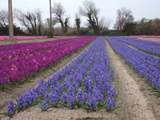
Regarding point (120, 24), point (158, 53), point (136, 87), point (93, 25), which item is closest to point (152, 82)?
point (136, 87)

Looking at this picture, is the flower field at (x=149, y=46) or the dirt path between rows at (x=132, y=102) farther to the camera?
the flower field at (x=149, y=46)

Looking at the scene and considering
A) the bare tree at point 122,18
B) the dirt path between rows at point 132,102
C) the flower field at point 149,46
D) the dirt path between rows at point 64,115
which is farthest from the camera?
the bare tree at point 122,18

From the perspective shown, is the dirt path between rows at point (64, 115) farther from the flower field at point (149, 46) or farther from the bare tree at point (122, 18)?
the bare tree at point (122, 18)

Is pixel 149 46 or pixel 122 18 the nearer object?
pixel 149 46

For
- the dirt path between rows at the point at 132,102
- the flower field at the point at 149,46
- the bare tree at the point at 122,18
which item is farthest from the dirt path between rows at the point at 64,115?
the bare tree at the point at 122,18

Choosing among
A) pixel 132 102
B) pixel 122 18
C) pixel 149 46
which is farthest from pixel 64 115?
pixel 122 18

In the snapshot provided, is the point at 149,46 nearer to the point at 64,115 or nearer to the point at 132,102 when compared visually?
the point at 132,102

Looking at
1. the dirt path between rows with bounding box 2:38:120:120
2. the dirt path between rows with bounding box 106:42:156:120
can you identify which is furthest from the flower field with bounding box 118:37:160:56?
the dirt path between rows with bounding box 2:38:120:120

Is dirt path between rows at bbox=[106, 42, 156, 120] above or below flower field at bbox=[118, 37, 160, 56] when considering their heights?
above

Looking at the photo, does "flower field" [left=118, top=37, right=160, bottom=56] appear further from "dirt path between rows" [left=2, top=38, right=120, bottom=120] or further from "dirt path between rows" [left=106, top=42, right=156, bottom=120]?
"dirt path between rows" [left=2, top=38, right=120, bottom=120]

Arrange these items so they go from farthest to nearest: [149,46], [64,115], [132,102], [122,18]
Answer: [122,18] < [149,46] < [132,102] < [64,115]

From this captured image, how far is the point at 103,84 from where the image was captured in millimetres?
7887

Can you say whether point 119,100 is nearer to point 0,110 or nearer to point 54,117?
point 54,117

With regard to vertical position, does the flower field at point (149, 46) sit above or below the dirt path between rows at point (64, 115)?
below
